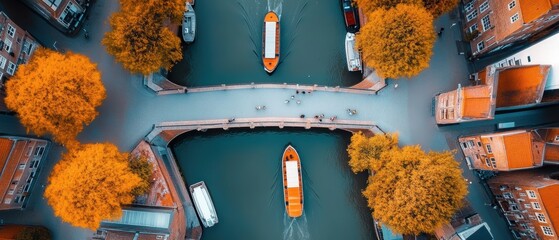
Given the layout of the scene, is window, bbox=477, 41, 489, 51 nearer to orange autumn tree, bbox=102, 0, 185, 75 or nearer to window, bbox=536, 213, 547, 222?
window, bbox=536, 213, 547, 222

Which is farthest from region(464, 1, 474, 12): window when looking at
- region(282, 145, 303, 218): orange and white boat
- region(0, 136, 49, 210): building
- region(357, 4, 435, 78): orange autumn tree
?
region(0, 136, 49, 210): building

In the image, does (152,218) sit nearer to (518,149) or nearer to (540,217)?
(518,149)

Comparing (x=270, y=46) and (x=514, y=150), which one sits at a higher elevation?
(x=270, y=46)

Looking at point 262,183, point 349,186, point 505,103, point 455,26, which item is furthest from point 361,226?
point 455,26

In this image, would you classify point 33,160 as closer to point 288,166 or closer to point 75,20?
point 75,20

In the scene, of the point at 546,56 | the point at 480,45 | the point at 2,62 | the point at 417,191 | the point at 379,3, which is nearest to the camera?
the point at 2,62

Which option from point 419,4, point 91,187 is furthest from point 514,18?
point 91,187

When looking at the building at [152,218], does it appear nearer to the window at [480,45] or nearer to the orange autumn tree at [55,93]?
the orange autumn tree at [55,93]
